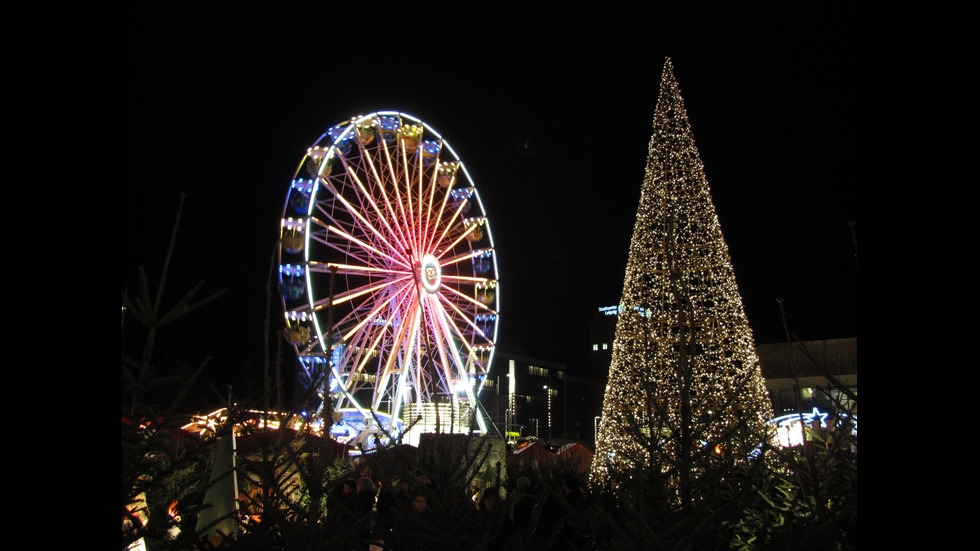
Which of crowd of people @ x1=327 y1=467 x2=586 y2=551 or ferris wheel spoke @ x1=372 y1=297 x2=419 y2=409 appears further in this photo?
ferris wheel spoke @ x1=372 y1=297 x2=419 y2=409

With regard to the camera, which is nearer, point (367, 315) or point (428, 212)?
point (367, 315)

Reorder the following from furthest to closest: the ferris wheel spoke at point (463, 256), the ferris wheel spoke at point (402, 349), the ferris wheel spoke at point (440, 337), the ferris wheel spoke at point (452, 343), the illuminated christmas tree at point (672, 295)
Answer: the ferris wheel spoke at point (463, 256)
the ferris wheel spoke at point (452, 343)
the ferris wheel spoke at point (440, 337)
the ferris wheel spoke at point (402, 349)
the illuminated christmas tree at point (672, 295)

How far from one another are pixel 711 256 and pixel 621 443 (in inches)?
156

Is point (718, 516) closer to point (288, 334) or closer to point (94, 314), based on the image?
point (94, 314)

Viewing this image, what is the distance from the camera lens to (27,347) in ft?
5.35

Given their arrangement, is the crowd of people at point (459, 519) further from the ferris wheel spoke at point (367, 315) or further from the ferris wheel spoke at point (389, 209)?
the ferris wheel spoke at point (389, 209)

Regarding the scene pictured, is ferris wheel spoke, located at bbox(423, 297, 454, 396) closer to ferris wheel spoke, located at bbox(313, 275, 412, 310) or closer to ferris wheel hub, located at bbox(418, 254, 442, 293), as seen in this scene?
ferris wheel hub, located at bbox(418, 254, 442, 293)

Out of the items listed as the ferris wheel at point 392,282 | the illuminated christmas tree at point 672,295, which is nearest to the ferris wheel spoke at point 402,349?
the ferris wheel at point 392,282

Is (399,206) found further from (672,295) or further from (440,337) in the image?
(672,295)

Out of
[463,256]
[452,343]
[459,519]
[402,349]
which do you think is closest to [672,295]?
[459,519]

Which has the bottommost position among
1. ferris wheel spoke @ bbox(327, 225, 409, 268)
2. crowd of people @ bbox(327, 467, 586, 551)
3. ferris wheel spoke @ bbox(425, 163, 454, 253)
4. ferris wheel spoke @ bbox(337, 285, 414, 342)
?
crowd of people @ bbox(327, 467, 586, 551)

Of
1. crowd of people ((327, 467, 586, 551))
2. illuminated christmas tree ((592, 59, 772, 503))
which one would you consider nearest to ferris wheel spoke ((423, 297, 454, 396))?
Result: illuminated christmas tree ((592, 59, 772, 503))

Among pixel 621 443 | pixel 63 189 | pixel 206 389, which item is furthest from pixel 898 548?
pixel 206 389

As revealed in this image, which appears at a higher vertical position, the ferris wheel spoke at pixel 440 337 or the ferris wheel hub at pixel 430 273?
the ferris wheel hub at pixel 430 273
